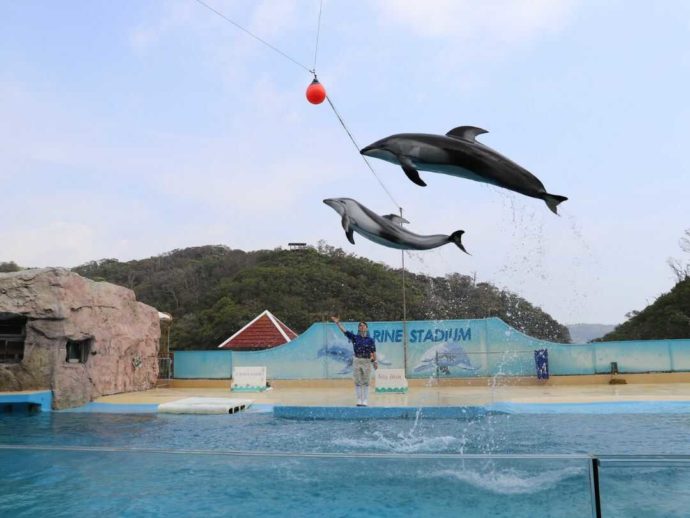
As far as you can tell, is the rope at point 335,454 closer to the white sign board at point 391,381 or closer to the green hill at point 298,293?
the white sign board at point 391,381

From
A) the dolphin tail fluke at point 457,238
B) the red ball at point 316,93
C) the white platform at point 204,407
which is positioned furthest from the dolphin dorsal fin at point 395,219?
the white platform at point 204,407

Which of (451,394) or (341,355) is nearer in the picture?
(451,394)

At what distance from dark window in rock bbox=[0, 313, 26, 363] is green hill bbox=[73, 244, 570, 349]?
21486 millimetres

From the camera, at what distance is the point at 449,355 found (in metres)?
15.2

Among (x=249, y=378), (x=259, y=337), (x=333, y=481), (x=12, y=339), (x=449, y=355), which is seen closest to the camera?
(x=333, y=481)

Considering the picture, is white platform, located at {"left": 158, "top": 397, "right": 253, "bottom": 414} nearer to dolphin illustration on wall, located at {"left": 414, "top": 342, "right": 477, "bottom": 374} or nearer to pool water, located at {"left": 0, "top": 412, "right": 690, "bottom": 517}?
pool water, located at {"left": 0, "top": 412, "right": 690, "bottom": 517}

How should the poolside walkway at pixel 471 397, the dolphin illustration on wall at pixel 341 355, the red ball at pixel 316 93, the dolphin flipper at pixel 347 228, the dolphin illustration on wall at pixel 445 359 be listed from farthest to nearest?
the dolphin illustration on wall at pixel 341 355
the dolphin illustration on wall at pixel 445 359
the poolside walkway at pixel 471 397
the red ball at pixel 316 93
the dolphin flipper at pixel 347 228

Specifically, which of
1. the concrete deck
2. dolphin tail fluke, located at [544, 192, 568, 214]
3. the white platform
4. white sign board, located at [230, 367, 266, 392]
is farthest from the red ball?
white sign board, located at [230, 367, 266, 392]

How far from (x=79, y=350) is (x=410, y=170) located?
10.9m

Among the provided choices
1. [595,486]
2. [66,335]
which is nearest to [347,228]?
[595,486]

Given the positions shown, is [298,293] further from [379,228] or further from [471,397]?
[379,228]

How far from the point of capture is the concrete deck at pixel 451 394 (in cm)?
1016

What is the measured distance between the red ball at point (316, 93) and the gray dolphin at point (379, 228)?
997mm

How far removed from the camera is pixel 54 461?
13.2 feet
